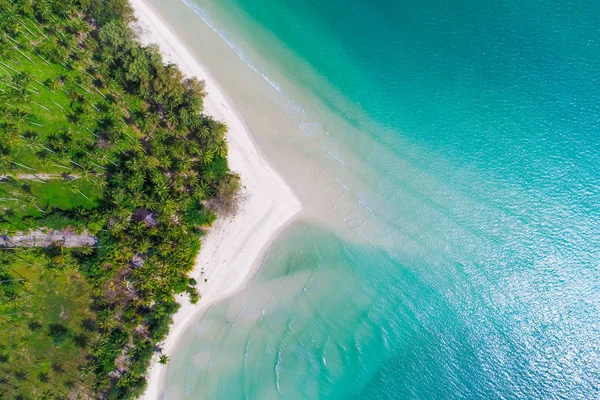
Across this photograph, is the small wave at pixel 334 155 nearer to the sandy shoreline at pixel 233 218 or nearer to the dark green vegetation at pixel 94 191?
the sandy shoreline at pixel 233 218

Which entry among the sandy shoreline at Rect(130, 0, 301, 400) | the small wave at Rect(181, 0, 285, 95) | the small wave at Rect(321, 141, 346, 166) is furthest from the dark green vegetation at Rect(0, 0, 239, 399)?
the small wave at Rect(321, 141, 346, 166)

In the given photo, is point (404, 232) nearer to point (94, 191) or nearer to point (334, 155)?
point (334, 155)

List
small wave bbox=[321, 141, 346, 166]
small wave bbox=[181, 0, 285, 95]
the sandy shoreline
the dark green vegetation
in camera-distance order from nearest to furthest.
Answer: the dark green vegetation < the sandy shoreline < small wave bbox=[321, 141, 346, 166] < small wave bbox=[181, 0, 285, 95]

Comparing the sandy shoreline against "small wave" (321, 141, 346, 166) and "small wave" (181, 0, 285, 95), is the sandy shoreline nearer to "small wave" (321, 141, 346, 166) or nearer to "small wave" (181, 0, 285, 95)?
"small wave" (181, 0, 285, 95)

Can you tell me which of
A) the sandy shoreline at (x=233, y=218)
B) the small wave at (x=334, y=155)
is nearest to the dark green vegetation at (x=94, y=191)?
the sandy shoreline at (x=233, y=218)

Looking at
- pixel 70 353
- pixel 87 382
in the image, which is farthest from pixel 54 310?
pixel 87 382

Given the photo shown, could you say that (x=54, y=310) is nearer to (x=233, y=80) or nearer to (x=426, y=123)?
(x=233, y=80)

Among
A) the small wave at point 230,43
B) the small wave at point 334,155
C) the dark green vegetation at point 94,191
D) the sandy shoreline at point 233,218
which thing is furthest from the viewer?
the small wave at point 230,43
